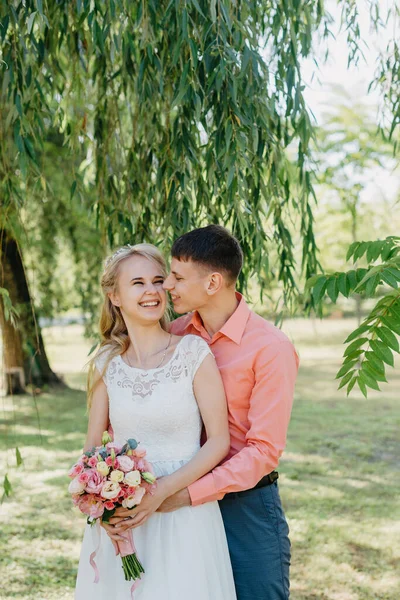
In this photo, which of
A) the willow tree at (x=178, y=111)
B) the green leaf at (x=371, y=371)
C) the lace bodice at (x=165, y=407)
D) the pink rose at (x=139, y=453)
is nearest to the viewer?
the pink rose at (x=139, y=453)

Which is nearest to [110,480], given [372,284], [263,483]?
[263,483]

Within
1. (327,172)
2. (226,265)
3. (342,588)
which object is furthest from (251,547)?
(327,172)

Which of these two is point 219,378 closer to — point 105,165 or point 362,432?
point 105,165

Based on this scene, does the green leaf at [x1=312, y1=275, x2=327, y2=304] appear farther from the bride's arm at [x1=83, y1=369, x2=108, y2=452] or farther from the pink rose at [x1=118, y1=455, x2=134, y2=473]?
the pink rose at [x1=118, y1=455, x2=134, y2=473]

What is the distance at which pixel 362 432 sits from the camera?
8.88 meters

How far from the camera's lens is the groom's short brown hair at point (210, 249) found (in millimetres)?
2465

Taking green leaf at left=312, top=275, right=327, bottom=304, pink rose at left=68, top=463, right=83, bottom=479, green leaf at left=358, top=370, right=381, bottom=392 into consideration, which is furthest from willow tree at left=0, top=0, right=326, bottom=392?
pink rose at left=68, top=463, right=83, bottom=479

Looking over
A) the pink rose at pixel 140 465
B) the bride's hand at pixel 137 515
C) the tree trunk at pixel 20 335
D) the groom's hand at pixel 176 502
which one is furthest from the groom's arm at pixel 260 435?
the tree trunk at pixel 20 335

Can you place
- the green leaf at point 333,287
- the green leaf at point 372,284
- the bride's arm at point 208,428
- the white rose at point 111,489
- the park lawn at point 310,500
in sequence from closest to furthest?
the white rose at point 111,489 < the bride's arm at point 208,428 < the green leaf at point 372,284 < the green leaf at point 333,287 < the park lawn at point 310,500

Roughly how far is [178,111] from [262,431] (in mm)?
1571

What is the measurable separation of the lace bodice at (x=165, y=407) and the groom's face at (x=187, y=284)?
0.13 m

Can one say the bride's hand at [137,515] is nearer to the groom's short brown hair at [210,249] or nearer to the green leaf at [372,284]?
the groom's short brown hair at [210,249]

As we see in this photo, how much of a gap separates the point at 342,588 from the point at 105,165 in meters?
2.85

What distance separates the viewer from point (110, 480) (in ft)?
6.75
